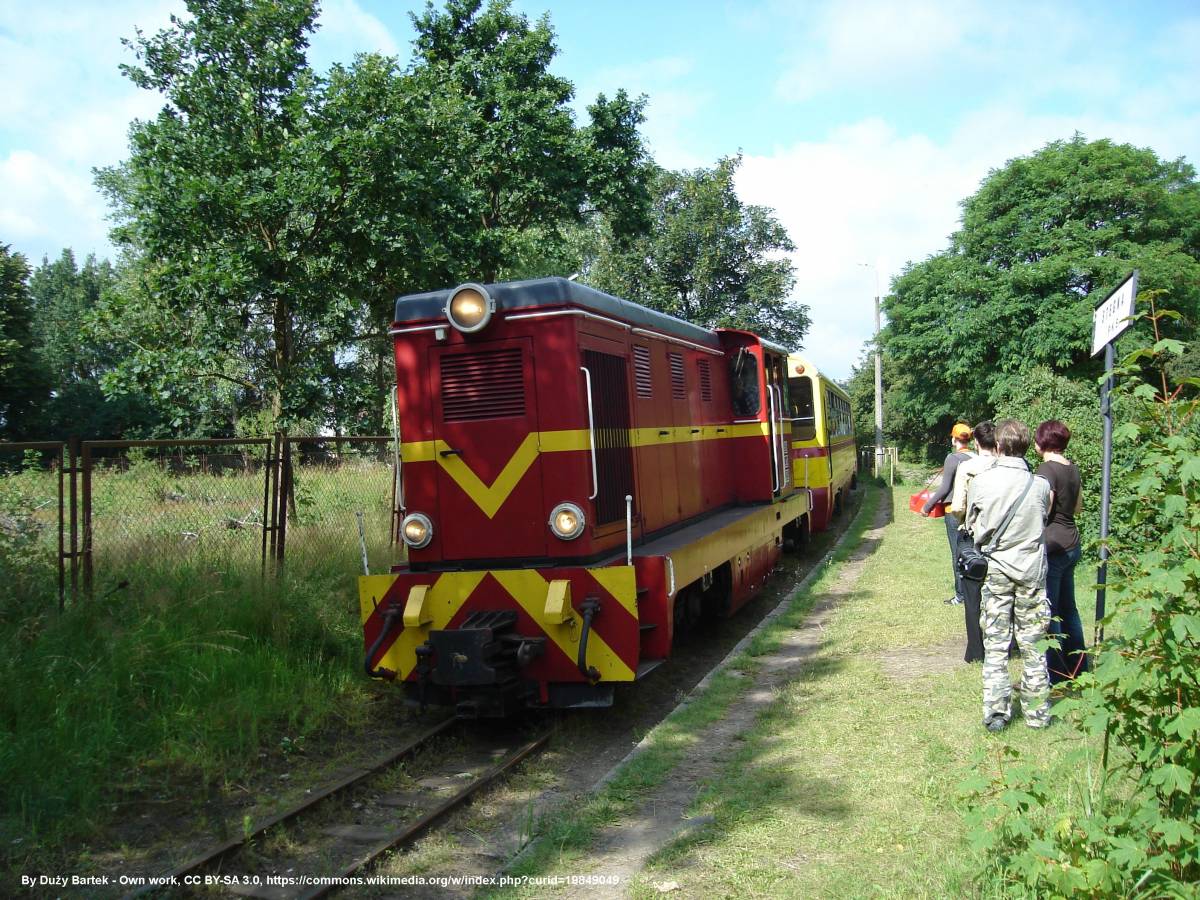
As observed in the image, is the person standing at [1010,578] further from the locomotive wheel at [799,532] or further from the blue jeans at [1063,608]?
the locomotive wheel at [799,532]

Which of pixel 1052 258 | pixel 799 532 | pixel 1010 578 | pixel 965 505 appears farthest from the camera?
pixel 1052 258

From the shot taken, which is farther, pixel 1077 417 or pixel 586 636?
pixel 1077 417

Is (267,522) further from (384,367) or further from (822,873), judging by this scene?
(384,367)

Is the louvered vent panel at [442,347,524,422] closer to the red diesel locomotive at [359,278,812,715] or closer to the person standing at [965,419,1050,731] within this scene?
the red diesel locomotive at [359,278,812,715]

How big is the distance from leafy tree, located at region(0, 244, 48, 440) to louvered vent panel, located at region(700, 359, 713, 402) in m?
26.0

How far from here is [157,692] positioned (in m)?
5.81

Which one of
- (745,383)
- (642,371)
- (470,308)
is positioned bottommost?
(642,371)

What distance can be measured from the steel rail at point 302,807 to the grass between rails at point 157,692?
661mm

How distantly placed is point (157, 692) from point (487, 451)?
274 cm

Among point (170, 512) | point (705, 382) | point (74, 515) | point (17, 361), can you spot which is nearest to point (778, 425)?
point (705, 382)

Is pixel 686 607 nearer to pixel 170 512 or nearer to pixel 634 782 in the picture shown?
pixel 634 782

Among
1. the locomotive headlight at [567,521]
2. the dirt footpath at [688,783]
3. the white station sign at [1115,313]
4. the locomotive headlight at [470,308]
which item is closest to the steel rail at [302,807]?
the locomotive headlight at [567,521]

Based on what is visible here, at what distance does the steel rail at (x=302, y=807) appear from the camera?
159 inches

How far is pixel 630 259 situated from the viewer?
32062mm
